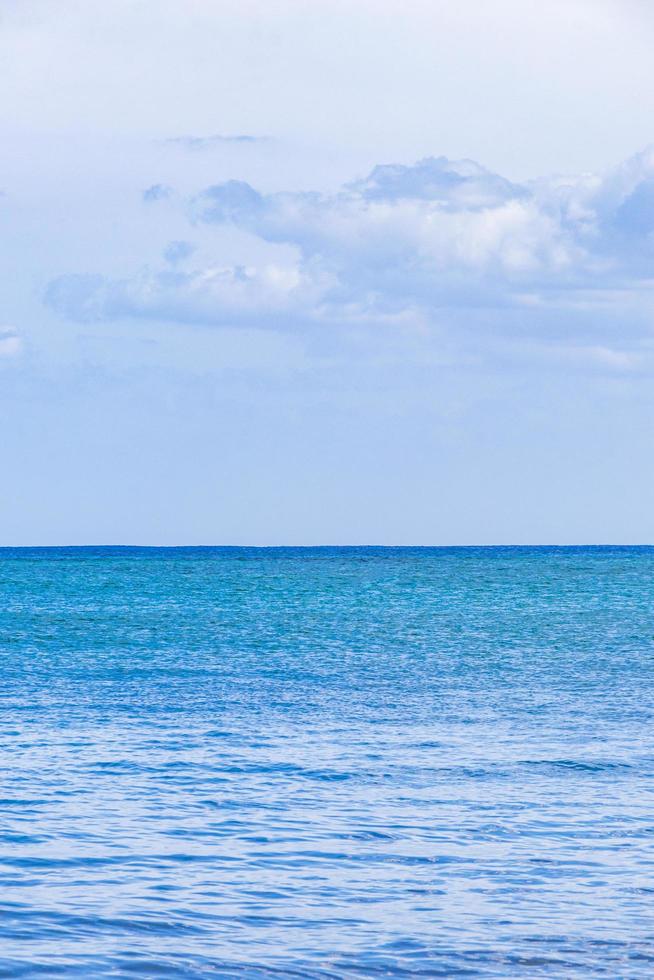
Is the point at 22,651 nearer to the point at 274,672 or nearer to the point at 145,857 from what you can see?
the point at 274,672

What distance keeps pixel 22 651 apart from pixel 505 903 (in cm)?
3227

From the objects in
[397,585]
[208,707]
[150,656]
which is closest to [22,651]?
[150,656]

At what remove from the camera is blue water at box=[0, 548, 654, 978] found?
12.4 meters

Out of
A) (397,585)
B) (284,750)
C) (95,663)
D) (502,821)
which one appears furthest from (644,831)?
(397,585)

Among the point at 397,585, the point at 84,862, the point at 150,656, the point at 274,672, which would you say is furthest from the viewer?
the point at 397,585

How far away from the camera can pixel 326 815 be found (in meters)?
17.9

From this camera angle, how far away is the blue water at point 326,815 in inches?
487

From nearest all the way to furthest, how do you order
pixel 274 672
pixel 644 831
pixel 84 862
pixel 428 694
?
pixel 84 862 < pixel 644 831 < pixel 428 694 < pixel 274 672

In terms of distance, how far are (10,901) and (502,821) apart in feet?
23.0

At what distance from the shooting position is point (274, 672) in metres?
37.4

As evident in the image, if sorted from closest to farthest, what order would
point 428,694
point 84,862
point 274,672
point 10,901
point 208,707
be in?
1. point 10,901
2. point 84,862
3. point 208,707
4. point 428,694
5. point 274,672

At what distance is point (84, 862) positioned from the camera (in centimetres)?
1524

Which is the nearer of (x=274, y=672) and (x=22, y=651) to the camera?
(x=274, y=672)

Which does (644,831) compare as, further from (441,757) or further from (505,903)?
(441,757)
